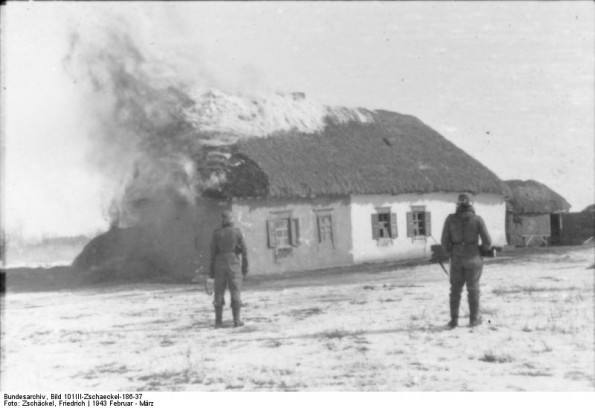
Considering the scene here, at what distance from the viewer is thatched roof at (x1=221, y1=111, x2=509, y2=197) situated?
1452 centimetres

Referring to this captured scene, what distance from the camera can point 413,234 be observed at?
17.5 meters

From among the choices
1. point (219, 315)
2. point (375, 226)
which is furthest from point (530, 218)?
point (219, 315)

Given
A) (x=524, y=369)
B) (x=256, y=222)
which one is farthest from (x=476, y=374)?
(x=256, y=222)

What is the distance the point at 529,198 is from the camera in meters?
20.1

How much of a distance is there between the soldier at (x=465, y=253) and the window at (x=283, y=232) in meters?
7.36

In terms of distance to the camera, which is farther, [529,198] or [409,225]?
[529,198]

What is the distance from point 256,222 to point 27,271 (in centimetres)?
742

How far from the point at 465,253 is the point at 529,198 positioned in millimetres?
14482

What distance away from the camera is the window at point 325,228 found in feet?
50.5

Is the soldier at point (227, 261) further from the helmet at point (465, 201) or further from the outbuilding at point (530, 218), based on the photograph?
the outbuilding at point (530, 218)

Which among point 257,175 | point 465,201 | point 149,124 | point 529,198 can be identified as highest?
point 149,124

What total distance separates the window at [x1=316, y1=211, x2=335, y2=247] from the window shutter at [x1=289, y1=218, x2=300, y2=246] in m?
0.69

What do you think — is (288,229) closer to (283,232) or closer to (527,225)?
(283,232)

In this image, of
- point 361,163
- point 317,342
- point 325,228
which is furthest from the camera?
point 361,163
